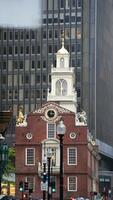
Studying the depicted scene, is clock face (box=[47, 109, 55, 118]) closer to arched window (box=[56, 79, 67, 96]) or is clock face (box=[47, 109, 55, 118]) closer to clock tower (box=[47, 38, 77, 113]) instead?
clock tower (box=[47, 38, 77, 113])

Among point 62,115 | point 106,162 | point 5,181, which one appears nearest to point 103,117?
point 106,162

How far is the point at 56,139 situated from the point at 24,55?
68.9 metres

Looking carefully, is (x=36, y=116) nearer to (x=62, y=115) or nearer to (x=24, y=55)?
(x=62, y=115)

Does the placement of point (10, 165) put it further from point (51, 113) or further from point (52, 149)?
point (51, 113)

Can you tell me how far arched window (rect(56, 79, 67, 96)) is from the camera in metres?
120

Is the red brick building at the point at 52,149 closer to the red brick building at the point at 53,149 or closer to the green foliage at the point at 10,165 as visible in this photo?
the red brick building at the point at 53,149

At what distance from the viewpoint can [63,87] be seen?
121 m

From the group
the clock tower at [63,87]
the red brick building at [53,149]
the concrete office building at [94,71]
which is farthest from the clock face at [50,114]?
the concrete office building at [94,71]

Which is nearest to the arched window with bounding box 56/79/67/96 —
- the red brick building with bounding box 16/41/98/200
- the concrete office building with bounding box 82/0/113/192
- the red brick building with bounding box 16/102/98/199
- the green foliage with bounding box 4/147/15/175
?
the red brick building with bounding box 16/41/98/200

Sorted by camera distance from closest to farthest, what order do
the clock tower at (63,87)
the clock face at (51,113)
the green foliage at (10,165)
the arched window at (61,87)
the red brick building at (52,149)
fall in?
the red brick building at (52,149), the clock face at (51,113), the green foliage at (10,165), the clock tower at (63,87), the arched window at (61,87)

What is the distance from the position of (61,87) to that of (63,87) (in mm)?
351

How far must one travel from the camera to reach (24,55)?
17812 cm

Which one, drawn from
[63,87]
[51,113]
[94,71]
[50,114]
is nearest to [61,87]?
[63,87]

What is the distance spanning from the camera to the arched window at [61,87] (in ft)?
395
